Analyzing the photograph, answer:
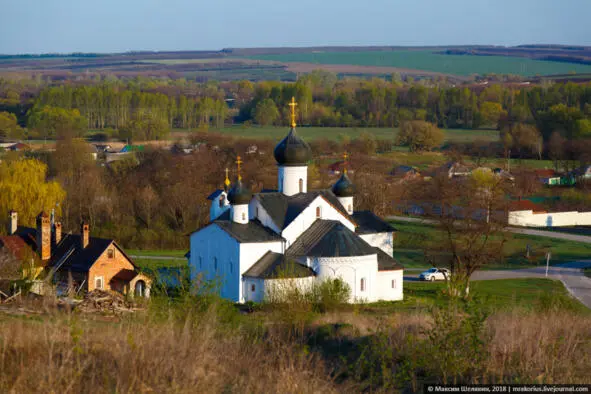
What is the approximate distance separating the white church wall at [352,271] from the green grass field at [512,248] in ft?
25.0

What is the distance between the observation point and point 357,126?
8888 centimetres

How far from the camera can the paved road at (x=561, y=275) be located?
26609mm

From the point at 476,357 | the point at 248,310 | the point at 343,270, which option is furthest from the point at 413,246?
the point at 476,357

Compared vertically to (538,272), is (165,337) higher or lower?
higher

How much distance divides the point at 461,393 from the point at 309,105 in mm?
85084

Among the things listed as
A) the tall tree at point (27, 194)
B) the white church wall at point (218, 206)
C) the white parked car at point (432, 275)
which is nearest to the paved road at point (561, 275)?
the white parked car at point (432, 275)

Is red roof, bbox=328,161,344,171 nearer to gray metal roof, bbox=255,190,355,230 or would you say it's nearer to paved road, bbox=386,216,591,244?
paved road, bbox=386,216,591,244

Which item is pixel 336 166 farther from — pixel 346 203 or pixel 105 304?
pixel 105 304

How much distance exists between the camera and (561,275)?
2870cm

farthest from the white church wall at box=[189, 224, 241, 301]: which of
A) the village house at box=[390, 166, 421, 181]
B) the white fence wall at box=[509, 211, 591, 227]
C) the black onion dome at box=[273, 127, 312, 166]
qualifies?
the village house at box=[390, 166, 421, 181]

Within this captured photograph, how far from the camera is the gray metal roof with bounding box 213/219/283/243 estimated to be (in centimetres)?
2345

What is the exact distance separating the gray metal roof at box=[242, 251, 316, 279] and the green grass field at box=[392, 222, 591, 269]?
8278mm

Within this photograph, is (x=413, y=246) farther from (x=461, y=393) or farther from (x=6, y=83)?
(x=6, y=83)

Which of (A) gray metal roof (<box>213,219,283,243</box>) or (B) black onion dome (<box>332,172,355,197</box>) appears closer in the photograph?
(A) gray metal roof (<box>213,219,283,243</box>)
